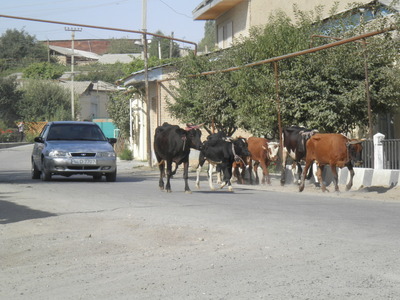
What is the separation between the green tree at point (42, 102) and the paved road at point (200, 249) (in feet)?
251

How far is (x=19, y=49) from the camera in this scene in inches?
5354

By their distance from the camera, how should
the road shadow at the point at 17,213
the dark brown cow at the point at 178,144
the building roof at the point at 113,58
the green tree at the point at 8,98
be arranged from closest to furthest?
the road shadow at the point at 17,213
the dark brown cow at the point at 178,144
the green tree at the point at 8,98
the building roof at the point at 113,58

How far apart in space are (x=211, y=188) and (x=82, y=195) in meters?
3.69

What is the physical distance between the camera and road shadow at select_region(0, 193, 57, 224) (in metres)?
14.2

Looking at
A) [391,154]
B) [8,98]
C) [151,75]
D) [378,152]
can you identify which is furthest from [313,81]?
[8,98]

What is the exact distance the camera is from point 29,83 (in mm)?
95750

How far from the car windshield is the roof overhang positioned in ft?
57.6

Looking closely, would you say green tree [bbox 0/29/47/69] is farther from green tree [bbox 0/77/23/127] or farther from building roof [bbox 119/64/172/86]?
building roof [bbox 119/64/172/86]

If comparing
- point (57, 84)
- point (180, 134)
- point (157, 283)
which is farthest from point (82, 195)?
point (57, 84)

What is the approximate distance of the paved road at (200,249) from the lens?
7.73 metres

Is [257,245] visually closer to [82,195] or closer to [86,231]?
[86,231]

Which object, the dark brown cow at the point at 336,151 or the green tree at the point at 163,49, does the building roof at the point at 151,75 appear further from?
the green tree at the point at 163,49

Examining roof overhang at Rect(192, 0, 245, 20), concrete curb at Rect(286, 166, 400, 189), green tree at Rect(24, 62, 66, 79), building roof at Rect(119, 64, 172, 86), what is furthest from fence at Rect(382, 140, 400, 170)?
green tree at Rect(24, 62, 66, 79)

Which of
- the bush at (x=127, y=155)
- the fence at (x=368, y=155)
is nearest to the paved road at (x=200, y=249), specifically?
the fence at (x=368, y=155)
